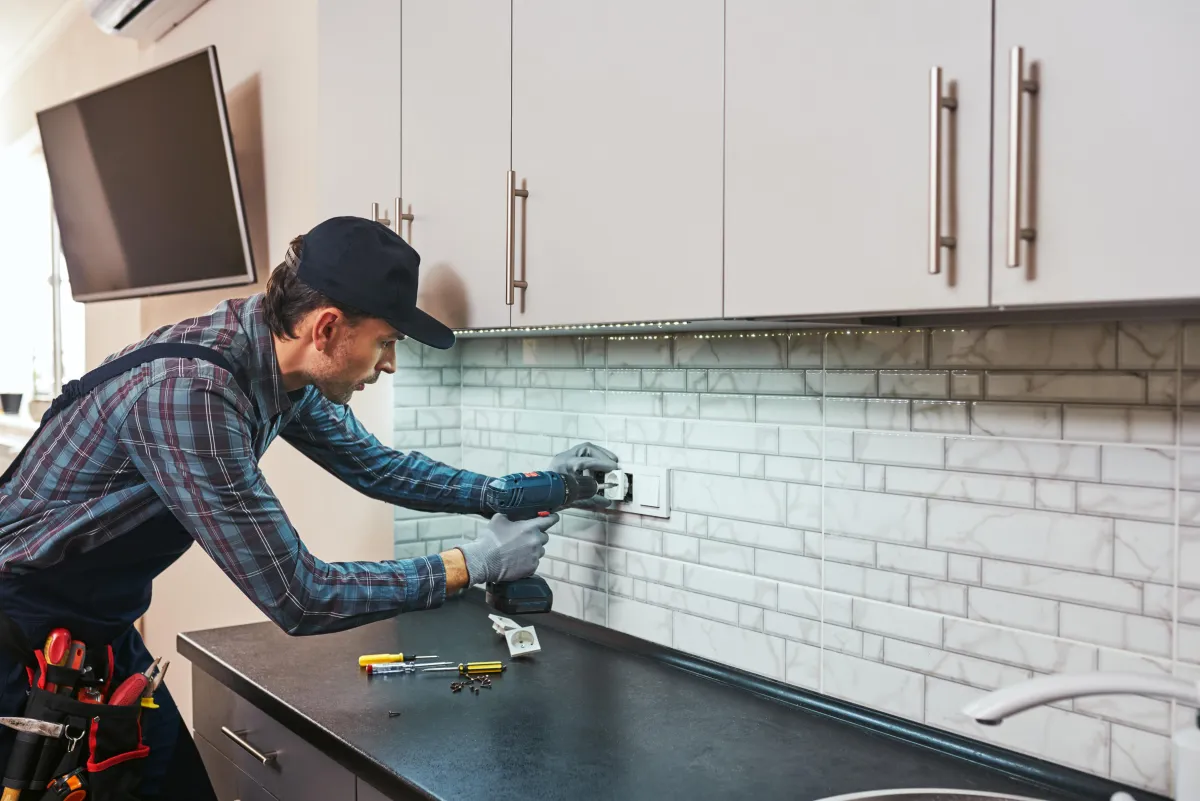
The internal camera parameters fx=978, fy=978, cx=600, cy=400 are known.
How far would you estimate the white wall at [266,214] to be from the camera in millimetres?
2398

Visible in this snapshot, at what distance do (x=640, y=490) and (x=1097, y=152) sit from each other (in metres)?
1.15

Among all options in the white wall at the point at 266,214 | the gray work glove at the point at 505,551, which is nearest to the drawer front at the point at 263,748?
the gray work glove at the point at 505,551

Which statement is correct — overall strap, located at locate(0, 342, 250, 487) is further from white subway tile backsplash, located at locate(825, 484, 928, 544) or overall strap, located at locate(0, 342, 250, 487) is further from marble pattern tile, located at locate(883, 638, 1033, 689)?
marble pattern tile, located at locate(883, 638, 1033, 689)

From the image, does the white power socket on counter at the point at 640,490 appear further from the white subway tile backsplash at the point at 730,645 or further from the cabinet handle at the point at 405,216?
the cabinet handle at the point at 405,216

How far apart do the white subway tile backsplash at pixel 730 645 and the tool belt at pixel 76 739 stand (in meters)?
0.99

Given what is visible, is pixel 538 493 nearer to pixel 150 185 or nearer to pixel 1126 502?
pixel 1126 502

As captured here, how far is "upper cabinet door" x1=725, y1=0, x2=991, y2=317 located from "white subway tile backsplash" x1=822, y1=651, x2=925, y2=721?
622 millimetres

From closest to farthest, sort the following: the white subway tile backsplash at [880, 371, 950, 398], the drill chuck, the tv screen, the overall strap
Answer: the white subway tile backsplash at [880, 371, 950, 398] → the overall strap → the drill chuck → the tv screen

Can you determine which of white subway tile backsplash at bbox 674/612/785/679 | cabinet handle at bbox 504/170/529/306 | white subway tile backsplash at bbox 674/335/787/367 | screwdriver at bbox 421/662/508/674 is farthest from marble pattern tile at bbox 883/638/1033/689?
cabinet handle at bbox 504/170/529/306

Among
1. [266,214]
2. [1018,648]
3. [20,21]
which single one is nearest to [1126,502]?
[1018,648]

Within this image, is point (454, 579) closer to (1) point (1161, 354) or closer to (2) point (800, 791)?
(2) point (800, 791)

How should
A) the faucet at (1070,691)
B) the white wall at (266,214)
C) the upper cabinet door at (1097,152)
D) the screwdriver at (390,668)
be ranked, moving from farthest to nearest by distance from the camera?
1. the white wall at (266,214)
2. the screwdriver at (390,668)
3. the faucet at (1070,691)
4. the upper cabinet door at (1097,152)

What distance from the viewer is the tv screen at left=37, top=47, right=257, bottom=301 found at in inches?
107

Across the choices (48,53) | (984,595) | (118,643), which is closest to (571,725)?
(984,595)
